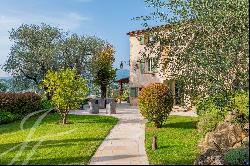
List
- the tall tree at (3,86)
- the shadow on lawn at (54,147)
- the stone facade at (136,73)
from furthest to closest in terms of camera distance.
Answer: the tall tree at (3,86)
the stone facade at (136,73)
the shadow on lawn at (54,147)

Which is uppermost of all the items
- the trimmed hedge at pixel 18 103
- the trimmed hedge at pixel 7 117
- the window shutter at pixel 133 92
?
the window shutter at pixel 133 92

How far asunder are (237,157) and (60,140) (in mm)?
10771

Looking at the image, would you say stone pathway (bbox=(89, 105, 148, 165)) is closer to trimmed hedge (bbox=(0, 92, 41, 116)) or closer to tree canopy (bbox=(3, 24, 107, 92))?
trimmed hedge (bbox=(0, 92, 41, 116))

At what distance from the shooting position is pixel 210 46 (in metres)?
16.5

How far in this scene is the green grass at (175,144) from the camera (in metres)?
17.1

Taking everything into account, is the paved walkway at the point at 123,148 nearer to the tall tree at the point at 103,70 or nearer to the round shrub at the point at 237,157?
the round shrub at the point at 237,157

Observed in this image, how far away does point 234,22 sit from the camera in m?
15.9

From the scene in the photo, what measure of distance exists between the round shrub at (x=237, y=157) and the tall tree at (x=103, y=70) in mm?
41151

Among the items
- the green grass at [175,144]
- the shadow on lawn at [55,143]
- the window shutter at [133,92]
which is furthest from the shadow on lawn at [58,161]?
the window shutter at [133,92]

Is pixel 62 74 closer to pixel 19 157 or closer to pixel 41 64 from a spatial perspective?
pixel 19 157

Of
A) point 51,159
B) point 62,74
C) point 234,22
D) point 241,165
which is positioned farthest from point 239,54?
point 62,74

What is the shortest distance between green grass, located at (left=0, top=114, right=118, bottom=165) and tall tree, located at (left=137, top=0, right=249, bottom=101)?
5.12 m

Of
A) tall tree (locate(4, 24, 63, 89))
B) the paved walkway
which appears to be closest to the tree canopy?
tall tree (locate(4, 24, 63, 89))

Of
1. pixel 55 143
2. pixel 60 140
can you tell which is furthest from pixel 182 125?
pixel 55 143
